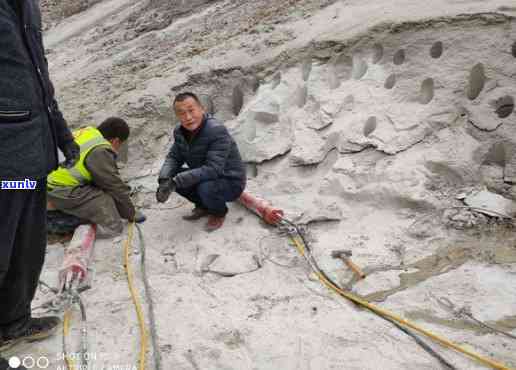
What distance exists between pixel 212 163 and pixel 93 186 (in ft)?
2.81

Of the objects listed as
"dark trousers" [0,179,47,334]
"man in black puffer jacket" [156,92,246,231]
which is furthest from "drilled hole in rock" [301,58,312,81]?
"dark trousers" [0,179,47,334]

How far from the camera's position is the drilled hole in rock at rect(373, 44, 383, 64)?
3960mm

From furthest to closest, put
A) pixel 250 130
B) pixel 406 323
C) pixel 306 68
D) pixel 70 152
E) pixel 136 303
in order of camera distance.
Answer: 1. pixel 306 68
2. pixel 250 130
3. pixel 136 303
4. pixel 406 323
5. pixel 70 152

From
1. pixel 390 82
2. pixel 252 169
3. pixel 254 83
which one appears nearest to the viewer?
pixel 390 82

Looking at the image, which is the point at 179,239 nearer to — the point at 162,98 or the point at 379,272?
the point at 379,272

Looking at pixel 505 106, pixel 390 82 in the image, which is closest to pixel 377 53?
pixel 390 82

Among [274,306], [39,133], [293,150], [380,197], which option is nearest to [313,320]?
[274,306]

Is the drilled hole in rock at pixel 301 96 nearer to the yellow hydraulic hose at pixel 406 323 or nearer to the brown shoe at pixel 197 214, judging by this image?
the brown shoe at pixel 197 214

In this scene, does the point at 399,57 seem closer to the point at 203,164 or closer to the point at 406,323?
the point at 203,164

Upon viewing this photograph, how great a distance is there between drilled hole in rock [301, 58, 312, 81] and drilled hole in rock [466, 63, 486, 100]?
4.28 feet

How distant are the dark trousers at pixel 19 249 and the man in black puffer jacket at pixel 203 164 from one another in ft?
3.79

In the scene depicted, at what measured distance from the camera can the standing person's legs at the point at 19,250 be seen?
184 cm

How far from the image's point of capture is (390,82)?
150 inches

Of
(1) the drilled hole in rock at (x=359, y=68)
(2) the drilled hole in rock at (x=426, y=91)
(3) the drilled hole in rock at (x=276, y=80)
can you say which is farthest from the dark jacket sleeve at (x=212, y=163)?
Result: (2) the drilled hole in rock at (x=426, y=91)
